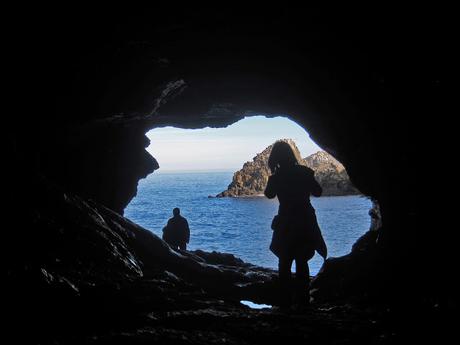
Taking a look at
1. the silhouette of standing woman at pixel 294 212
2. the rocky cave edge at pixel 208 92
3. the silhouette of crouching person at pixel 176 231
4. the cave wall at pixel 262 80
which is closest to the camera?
the rocky cave edge at pixel 208 92

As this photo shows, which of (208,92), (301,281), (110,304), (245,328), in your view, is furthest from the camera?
(208,92)

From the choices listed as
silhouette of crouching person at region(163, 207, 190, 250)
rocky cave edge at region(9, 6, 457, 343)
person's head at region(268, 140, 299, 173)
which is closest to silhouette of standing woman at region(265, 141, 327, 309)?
person's head at region(268, 140, 299, 173)

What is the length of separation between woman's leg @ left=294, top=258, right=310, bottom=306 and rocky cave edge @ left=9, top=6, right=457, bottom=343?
0.61 m

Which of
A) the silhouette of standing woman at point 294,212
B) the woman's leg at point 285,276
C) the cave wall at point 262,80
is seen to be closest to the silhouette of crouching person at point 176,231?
the cave wall at point 262,80

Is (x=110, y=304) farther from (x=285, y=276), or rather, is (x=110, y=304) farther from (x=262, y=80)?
(x=262, y=80)

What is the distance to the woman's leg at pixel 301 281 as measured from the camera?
6.65 metres

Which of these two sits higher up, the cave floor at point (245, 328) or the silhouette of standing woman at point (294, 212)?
the silhouette of standing woman at point (294, 212)

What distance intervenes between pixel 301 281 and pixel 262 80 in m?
6.87

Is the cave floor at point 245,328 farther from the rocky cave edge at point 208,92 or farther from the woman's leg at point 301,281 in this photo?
the woman's leg at point 301,281

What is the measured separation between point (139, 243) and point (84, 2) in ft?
18.7

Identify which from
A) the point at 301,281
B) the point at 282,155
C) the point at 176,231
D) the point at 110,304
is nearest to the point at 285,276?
the point at 301,281

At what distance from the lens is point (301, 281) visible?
6805 mm

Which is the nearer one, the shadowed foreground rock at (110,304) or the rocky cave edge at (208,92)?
the shadowed foreground rock at (110,304)

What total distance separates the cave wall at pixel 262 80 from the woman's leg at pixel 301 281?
2040 mm
